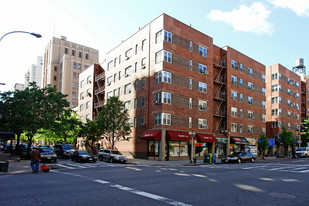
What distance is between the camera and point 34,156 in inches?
680

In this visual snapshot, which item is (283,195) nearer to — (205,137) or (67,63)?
(205,137)

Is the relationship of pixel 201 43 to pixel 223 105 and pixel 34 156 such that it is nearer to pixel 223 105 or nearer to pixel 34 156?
pixel 223 105

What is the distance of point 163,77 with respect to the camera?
3616cm

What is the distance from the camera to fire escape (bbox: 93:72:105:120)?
180 feet

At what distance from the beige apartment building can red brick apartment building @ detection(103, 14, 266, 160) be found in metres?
45.6

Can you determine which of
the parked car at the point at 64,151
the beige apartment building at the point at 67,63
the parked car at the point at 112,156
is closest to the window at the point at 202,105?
the parked car at the point at 112,156

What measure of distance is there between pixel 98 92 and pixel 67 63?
44404 millimetres

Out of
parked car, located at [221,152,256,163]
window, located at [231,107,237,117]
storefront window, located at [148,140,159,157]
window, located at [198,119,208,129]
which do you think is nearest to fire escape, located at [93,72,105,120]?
storefront window, located at [148,140,159,157]

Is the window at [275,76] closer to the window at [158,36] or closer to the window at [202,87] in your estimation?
the window at [202,87]

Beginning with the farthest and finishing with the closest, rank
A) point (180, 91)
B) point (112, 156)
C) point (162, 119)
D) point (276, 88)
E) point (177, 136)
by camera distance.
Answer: point (276, 88) < point (180, 91) < point (177, 136) < point (162, 119) < point (112, 156)

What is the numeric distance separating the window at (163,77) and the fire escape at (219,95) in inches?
442

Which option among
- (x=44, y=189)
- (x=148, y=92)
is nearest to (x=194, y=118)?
(x=148, y=92)

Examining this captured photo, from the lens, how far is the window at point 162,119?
35.4 metres

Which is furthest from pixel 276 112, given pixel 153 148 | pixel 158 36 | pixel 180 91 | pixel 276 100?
pixel 158 36
